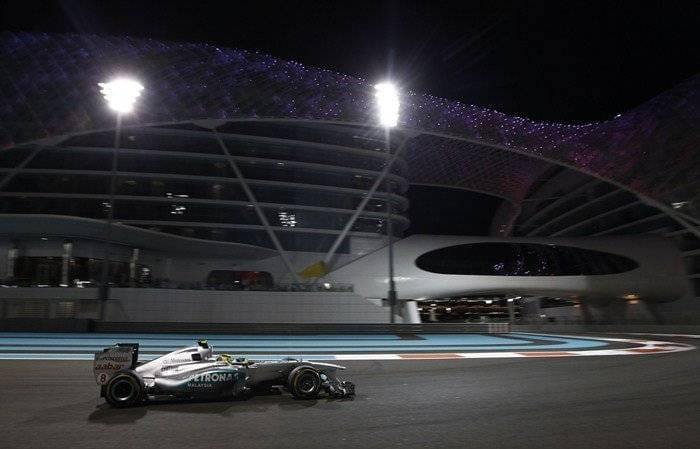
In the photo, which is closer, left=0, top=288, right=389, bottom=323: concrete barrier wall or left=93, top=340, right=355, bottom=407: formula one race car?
left=93, top=340, right=355, bottom=407: formula one race car

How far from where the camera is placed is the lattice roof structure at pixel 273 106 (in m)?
34.0

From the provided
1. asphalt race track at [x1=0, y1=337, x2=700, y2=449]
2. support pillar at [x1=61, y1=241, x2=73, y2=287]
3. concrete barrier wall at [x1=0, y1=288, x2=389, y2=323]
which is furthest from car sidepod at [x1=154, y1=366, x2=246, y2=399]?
support pillar at [x1=61, y1=241, x2=73, y2=287]

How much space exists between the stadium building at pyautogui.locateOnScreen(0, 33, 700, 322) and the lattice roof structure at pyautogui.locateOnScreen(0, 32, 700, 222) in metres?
0.11

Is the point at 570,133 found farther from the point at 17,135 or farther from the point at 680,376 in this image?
the point at 17,135

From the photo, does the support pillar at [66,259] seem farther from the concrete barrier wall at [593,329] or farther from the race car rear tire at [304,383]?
the race car rear tire at [304,383]

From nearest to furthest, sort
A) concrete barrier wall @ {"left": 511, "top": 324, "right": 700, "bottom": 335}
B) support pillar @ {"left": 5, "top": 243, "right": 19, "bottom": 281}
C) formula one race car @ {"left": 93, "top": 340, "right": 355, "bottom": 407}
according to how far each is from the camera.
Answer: formula one race car @ {"left": 93, "top": 340, "right": 355, "bottom": 407} → concrete barrier wall @ {"left": 511, "top": 324, "right": 700, "bottom": 335} → support pillar @ {"left": 5, "top": 243, "right": 19, "bottom": 281}

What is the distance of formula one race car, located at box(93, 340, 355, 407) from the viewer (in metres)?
7.23

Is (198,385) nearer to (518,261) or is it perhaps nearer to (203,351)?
(203,351)

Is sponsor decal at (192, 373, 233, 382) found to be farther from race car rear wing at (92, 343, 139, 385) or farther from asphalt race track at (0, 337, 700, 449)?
race car rear wing at (92, 343, 139, 385)

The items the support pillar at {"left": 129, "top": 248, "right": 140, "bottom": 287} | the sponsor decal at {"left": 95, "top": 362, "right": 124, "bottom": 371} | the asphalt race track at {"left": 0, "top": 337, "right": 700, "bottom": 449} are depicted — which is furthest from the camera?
the support pillar at {"left": 129, "top": 248, "right": 140, "bottom": 287}

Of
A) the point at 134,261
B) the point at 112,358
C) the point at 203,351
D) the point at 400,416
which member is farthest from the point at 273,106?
the point at 400,416

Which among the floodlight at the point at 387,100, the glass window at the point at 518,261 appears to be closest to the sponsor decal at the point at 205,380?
the floodlight at the point at 387,100

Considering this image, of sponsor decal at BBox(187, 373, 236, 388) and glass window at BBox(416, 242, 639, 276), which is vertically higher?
glass window at BBox(416, 242, 639, 276)

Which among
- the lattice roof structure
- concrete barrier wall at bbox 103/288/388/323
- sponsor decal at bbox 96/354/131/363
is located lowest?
sponsor decal at bbox 96/354/131/363
